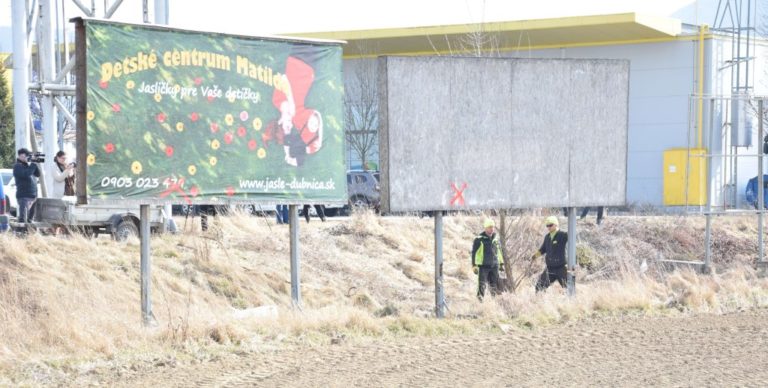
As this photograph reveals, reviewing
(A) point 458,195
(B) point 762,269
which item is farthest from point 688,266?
(A) point 458,195

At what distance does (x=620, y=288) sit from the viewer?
52.9ft

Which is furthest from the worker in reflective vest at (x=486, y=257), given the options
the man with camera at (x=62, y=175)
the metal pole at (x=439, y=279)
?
the man with camera at (x=62, y=175)

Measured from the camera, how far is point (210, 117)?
43.9 ft

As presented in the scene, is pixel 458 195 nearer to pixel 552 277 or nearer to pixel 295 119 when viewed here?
pixel 295 119

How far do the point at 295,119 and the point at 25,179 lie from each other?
8277 millimetres

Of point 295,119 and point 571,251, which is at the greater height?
point 295,119

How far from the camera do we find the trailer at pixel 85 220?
61.8ft

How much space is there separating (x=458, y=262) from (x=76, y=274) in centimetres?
1065

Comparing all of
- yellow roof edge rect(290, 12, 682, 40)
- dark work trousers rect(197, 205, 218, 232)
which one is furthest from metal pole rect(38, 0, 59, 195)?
yellow roof edge rect(290, 12, 682, 40)

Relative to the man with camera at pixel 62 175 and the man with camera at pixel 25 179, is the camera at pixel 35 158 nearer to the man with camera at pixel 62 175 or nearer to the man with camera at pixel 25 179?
the man with camera at pixel 25 179

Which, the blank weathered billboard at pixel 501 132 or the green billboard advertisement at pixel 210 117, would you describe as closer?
the green billboard advertisement at pixel 210 117

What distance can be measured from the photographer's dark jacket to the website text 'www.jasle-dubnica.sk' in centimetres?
801

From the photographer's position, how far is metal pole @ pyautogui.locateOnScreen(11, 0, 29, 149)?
20266 millimetres

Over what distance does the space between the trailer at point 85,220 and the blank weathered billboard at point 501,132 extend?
647 cm
